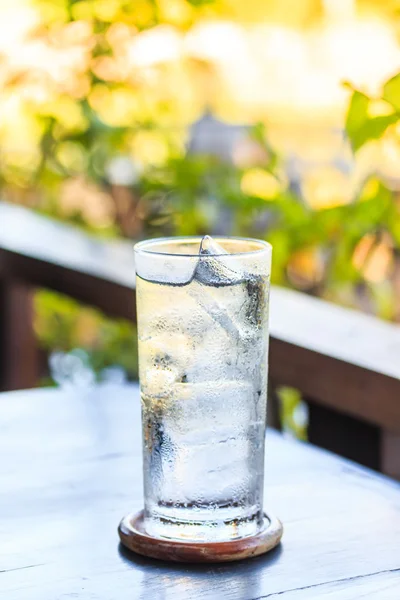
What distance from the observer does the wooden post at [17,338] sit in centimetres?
272

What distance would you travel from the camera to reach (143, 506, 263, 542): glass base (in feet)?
2.45

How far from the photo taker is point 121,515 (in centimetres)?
83

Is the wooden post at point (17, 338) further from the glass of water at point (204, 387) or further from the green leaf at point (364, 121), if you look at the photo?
the glass of water at point (204, 387)

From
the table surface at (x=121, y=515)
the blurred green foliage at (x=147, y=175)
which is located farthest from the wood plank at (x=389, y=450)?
the blurred green foliage at (x=147, y=175)

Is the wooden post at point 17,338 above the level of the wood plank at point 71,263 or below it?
below

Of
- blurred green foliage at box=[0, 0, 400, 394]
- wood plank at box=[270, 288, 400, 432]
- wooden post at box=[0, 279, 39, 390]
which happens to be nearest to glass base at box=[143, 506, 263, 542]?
wood plank at box=[270, 288, 400, 432]

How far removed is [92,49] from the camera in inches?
98.0

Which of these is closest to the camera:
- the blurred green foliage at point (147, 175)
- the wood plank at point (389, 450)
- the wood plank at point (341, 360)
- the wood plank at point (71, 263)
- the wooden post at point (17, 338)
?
the wood plank at point (341, 360)

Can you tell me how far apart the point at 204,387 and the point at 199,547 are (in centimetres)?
12

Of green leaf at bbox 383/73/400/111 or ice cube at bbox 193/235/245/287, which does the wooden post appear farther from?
ice cube at bbox 193/235/245/287

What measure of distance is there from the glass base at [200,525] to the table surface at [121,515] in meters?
0.02

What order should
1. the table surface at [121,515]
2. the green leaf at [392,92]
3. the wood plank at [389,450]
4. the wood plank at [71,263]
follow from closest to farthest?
the table surface at [121,515], the green leaf at [392,92], the wood plank at [389,450], the wood plank at [71,263]

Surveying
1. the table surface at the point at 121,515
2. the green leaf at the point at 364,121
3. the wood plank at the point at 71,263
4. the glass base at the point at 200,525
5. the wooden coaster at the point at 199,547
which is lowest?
the table surface at the point at 121,515

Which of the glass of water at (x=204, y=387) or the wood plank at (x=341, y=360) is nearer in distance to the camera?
the glass of water at (x=204, y=387)
